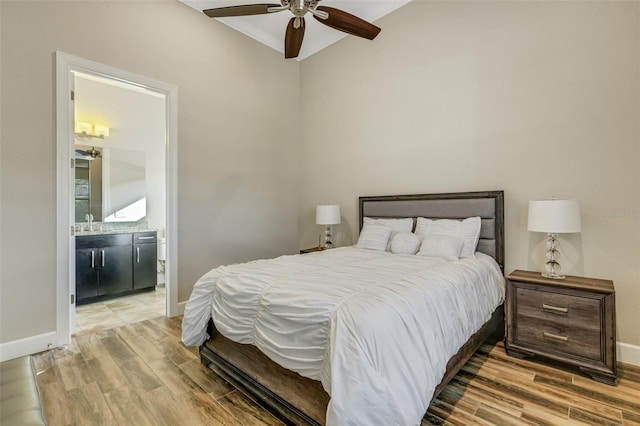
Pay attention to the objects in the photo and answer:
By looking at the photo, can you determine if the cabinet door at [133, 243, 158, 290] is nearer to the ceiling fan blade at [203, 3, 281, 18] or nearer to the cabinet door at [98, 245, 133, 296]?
the cabinet door at [98, 245, 133, 296]

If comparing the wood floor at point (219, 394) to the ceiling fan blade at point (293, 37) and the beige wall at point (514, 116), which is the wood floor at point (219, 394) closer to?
the beige wall at point (514, 116)

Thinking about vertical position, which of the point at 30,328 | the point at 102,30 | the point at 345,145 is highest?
the point at 102,30

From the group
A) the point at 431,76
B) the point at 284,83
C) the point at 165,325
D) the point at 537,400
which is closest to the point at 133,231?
the point at 165,325

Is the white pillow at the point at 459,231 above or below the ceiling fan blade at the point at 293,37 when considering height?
below

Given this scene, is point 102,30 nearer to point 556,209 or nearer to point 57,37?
point 57,37

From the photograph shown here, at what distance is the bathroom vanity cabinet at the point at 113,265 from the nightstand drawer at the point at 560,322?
461 cm

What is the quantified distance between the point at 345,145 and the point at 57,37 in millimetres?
3164

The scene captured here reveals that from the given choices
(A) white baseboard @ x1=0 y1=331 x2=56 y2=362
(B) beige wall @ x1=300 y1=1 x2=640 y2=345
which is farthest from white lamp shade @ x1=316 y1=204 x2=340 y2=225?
(A) white baseboard @ x1=0 y1=331 x2=56 y2=362

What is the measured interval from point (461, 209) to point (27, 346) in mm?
4090

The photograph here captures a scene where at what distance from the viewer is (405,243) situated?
2971 mm

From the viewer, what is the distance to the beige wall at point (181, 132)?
2404mm

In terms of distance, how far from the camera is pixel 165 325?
309 cm

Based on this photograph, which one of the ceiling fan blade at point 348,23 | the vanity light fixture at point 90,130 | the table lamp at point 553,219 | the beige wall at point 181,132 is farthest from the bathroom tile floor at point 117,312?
the table lamp at point 553,219

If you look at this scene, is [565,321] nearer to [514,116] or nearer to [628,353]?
[628,353]
